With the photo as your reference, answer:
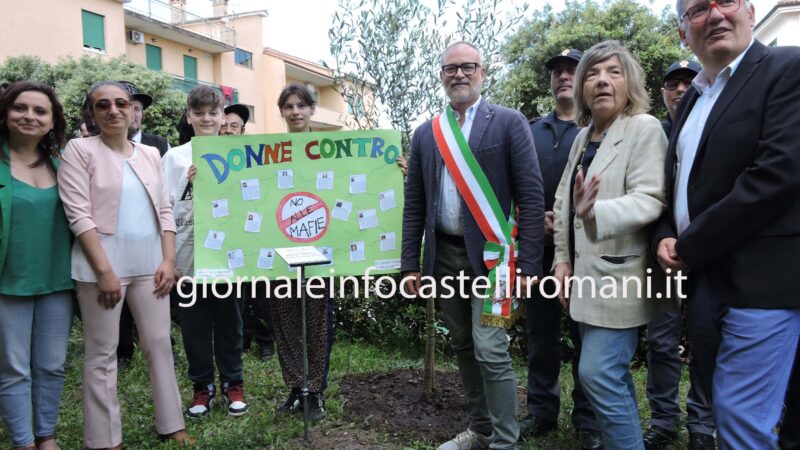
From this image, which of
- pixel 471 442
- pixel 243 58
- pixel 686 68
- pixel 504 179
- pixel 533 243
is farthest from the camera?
pixel 243 58

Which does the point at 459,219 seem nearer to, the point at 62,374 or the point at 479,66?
the point at 479,66

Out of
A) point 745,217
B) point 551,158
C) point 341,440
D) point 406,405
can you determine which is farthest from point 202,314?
point 745,217

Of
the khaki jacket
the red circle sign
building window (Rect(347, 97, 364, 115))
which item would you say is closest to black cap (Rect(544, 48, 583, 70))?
the khaki jacket

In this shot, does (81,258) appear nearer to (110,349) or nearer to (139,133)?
(110,349)

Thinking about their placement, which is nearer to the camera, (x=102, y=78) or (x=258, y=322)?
(x=258, y=322)

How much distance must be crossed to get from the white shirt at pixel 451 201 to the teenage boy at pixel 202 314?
181 cm

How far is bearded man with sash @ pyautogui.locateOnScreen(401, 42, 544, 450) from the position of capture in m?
3.16

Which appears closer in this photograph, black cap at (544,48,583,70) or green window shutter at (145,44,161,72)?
black cap at (544,48,583,70)

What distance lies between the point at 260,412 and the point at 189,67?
2869 cm

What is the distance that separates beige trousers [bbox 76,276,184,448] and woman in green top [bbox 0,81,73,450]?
169 millimetres

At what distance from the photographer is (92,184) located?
3.35m

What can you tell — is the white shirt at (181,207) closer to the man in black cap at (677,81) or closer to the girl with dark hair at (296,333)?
the girl with dark hair at (296,333)

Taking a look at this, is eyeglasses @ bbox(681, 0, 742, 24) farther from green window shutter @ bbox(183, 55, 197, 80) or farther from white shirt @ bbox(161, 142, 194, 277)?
green window shutter @ bbox(183, 55, 197, 80)

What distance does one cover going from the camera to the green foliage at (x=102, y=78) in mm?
17047
